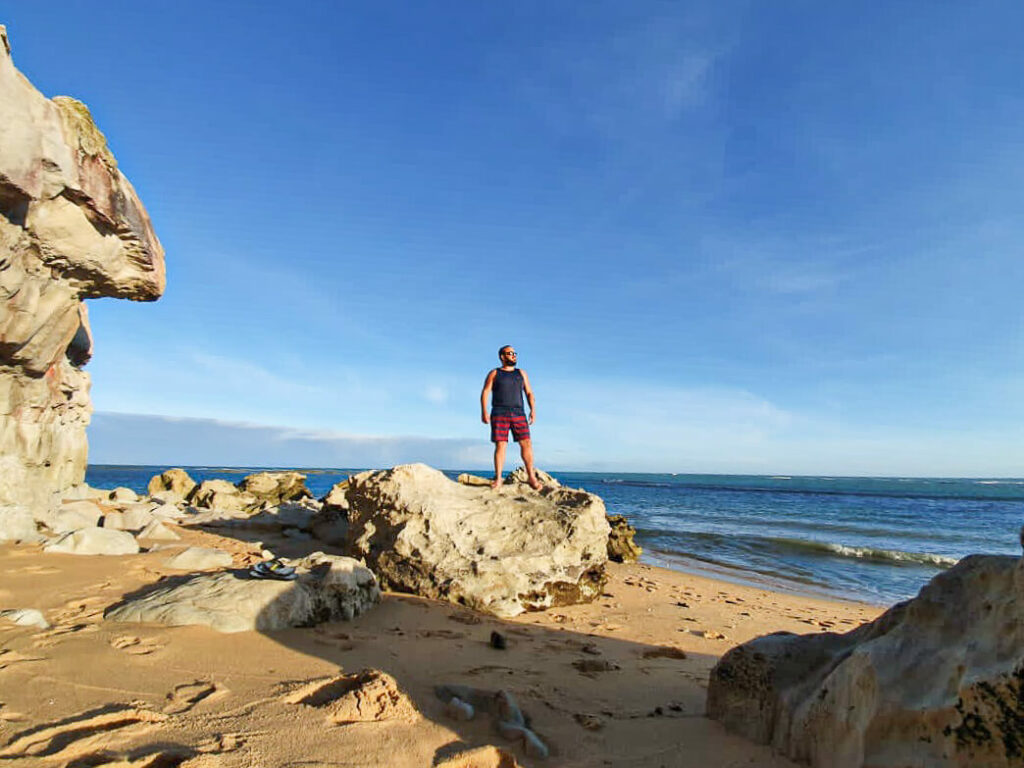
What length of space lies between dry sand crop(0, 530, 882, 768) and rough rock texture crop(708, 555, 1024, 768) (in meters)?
0.27

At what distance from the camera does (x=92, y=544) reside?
628 centimetres

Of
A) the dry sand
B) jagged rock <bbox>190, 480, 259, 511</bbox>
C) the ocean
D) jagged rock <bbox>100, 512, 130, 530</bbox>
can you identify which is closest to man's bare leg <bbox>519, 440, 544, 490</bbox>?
the dry sand

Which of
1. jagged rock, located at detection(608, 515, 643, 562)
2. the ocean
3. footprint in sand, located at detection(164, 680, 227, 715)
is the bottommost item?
the ocean

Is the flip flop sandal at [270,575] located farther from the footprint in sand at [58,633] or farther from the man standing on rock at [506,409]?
the man standing on rock at [506,409]

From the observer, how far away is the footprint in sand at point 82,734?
6.84ft

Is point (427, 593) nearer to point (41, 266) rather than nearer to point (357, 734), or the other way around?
point (357, 734)

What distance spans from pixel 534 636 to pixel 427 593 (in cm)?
151

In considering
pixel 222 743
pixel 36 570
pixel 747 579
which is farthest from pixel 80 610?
→ pixel 747 579

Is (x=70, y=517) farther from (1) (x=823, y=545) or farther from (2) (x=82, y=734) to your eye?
(1) (x=823, y=545)

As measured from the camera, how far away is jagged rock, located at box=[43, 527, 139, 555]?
20.0 ft

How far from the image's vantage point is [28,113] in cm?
584

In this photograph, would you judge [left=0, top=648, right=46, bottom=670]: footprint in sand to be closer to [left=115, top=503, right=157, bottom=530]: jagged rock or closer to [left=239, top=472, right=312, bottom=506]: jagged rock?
[left=115, top=503, right=157, bottom=530]: jagged rock

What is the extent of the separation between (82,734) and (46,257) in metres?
7.10

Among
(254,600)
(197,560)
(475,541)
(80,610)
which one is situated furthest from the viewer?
(475,541)
